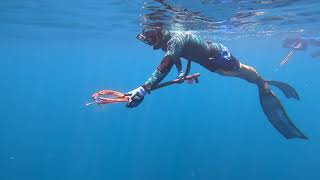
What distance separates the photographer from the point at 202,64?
915 centimetres

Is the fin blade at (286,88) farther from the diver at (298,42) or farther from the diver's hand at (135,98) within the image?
→ the diver at (298,42)

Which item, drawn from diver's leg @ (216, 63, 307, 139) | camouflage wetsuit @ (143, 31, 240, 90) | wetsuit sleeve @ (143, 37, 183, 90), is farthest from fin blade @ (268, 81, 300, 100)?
wetsuit sleeve @ (143, 37, 183, 90)

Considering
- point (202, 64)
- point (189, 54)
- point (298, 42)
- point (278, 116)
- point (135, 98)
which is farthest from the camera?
point (298, 42)

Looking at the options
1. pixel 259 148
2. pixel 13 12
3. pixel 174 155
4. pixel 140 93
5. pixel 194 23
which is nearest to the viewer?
pixel 140 93

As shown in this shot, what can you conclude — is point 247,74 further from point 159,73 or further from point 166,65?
point 159,73

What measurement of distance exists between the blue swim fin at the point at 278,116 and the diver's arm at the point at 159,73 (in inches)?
168

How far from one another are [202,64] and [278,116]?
2488 millimetres

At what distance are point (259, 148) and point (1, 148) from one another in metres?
36.0

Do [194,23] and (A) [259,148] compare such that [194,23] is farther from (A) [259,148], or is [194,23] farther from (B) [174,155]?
(A) [259,148]

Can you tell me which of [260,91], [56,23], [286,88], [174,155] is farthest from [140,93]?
[174,155]

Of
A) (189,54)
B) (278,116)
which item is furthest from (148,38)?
(278,116)

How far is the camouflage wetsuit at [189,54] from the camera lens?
6.70m

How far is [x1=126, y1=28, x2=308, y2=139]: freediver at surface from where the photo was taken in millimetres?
6679

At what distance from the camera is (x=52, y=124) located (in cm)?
7512
